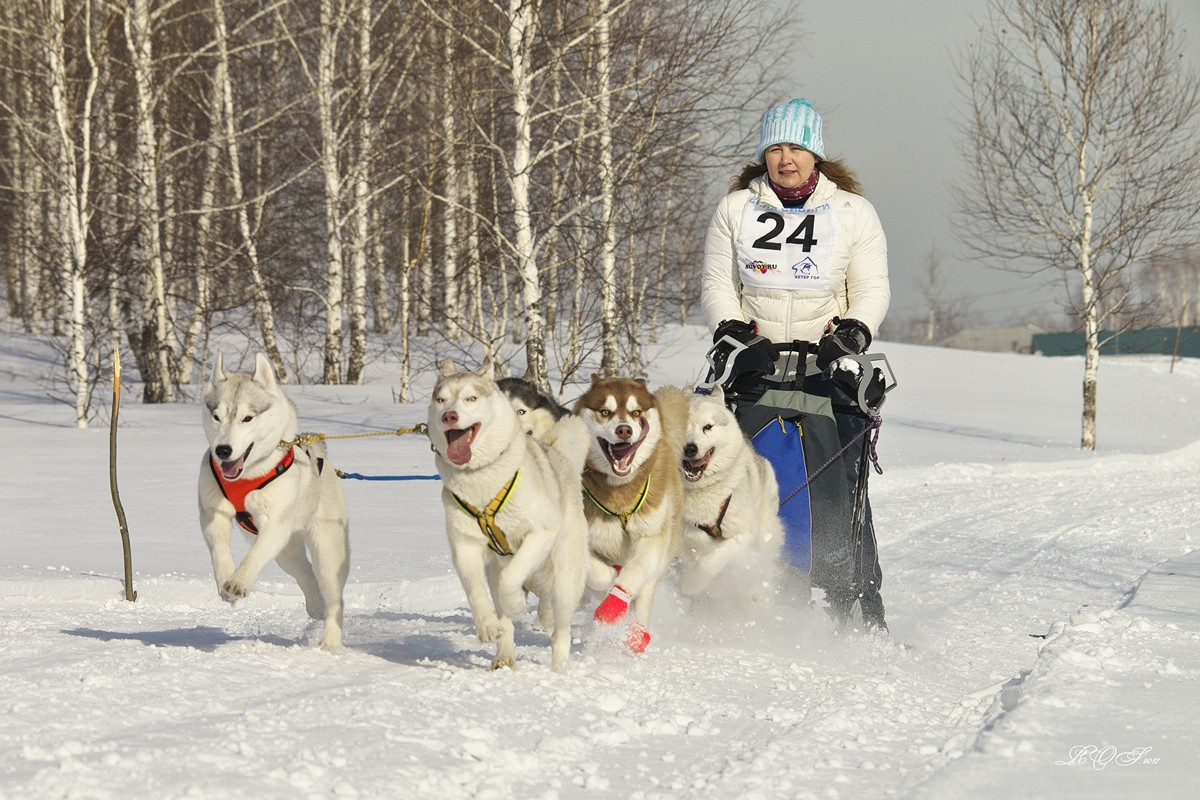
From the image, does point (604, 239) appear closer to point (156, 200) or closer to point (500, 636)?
point (156, 200)

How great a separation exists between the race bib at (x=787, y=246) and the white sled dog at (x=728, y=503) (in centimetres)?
50

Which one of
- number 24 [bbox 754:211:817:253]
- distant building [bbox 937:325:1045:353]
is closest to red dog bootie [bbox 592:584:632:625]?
number 24 [bbox 754:211:817:253]

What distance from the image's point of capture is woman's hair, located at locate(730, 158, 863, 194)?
15.2 ft

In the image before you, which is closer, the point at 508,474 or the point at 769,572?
the point at 508,474

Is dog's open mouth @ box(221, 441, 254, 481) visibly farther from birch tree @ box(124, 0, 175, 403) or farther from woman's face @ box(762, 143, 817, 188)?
birch tree @ box(124, 0, 175, 403)

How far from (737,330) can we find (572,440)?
0.74 meters

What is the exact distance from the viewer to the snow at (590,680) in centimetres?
267

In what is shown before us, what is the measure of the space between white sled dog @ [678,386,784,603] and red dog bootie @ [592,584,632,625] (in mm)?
559

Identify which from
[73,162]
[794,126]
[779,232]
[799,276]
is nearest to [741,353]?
[799,276]

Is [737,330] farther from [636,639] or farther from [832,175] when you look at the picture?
[636,639]

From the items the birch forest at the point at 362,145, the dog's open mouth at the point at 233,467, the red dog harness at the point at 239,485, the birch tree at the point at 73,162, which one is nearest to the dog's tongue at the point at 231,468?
the dog's open mouth at the point at 233,467

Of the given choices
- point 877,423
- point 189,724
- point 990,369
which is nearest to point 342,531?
point 189,724

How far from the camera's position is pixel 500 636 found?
387cm

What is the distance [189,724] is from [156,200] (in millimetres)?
13491
